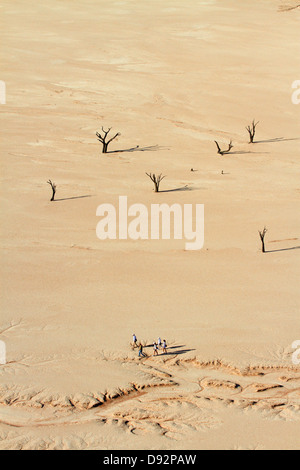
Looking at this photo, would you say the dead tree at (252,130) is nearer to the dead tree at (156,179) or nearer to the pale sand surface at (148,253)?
the pale sand surface at (148,253)

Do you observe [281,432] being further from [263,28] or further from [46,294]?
[263,28]

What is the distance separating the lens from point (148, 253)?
17594mm

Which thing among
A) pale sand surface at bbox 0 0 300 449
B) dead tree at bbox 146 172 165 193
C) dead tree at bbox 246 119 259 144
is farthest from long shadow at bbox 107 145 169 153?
dead tree at bbox 246 119 259 144

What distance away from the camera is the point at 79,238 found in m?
18.5

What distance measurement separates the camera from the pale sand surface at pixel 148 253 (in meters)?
11.0

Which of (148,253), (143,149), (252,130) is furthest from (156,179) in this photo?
(252,130)

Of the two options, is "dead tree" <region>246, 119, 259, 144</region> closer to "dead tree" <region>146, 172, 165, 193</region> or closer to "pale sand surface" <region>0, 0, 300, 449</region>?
"pale sand surface" <region>0, 0, 300, 449</region>

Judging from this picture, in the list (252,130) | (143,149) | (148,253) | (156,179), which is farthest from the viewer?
(252,130)

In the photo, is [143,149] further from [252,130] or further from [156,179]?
[252,130]

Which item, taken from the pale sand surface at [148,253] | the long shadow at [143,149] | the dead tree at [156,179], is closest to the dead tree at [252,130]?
the pale sand surface at [148,253]

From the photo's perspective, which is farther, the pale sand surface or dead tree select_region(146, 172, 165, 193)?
dead tree select_region(146, 172, 165, 193)

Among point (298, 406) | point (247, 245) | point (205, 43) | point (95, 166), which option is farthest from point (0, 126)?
point (298, 406)

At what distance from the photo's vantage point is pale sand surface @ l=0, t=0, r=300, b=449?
11031 mm
